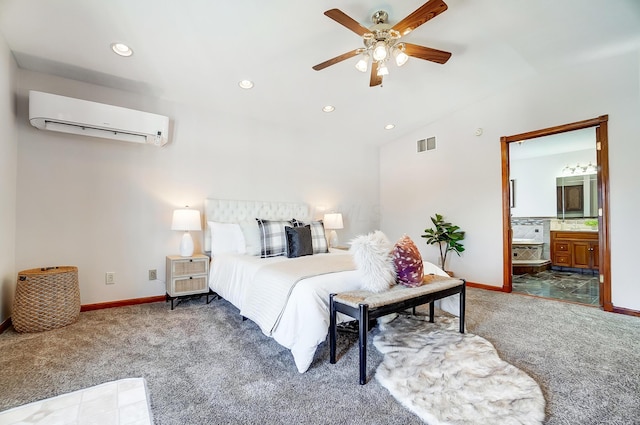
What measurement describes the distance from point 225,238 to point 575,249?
6.53 m

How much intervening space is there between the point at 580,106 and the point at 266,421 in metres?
4.71

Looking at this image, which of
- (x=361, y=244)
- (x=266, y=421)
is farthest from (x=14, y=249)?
(x=361, y=244)

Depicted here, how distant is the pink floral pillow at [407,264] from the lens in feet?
7.54

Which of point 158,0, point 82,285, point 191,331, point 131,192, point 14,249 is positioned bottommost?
point 191,331

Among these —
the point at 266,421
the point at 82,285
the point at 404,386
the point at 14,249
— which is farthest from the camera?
the point at 82,285

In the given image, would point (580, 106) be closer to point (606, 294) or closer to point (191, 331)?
point (606, 294)

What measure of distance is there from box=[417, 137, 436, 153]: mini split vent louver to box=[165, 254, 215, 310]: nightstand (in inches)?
159

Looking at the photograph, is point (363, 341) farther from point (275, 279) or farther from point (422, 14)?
point (422, 14)

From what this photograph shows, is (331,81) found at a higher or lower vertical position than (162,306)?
higher

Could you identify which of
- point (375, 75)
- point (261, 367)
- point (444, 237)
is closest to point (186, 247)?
point (261, 367)

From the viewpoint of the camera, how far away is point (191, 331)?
2.63 m

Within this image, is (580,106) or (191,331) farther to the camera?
(580,106)

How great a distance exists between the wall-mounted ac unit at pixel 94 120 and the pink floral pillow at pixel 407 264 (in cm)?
292

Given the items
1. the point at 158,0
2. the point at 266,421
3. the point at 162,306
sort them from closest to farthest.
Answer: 1. the point at 266,421
2. the point at 158,0
3. the point at 162,306
